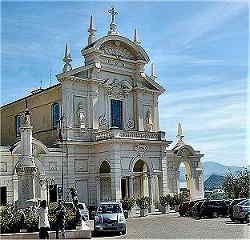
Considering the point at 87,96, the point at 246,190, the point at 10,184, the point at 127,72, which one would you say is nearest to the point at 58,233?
the point at 10,184

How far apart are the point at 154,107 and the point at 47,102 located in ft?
35.1

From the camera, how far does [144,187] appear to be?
4694cm

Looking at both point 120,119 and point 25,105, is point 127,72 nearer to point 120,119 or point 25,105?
point 120,119

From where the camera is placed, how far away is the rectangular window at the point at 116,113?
4694 centimetres

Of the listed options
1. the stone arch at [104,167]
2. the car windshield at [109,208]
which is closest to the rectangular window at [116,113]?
the stone arch at [104,167]

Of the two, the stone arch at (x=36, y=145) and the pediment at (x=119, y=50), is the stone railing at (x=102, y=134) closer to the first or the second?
the stone arch at (x=36, y=145)

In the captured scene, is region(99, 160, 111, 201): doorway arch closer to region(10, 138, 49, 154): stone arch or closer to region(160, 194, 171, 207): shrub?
region(160, 194, 171, 207): shrub

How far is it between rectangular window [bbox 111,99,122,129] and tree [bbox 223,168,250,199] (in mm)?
13891

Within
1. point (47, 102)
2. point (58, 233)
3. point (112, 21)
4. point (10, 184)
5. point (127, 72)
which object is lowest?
point (58, 233)

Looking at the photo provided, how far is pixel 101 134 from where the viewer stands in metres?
43.6

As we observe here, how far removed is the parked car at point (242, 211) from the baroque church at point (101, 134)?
13543mm

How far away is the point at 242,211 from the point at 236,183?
23507mm

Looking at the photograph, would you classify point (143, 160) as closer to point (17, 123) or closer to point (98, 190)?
point (98, 190)

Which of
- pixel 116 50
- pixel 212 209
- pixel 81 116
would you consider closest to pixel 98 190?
pixel 81 116
